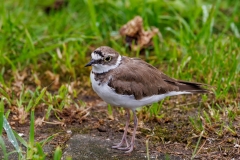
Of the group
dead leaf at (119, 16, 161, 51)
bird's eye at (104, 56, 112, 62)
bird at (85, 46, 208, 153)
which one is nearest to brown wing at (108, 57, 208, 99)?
bird at (85, 46, 208, 153)

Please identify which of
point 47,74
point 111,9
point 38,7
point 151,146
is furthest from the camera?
point 38,7

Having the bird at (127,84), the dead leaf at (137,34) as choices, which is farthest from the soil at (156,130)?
the dead leaf at (137,34)

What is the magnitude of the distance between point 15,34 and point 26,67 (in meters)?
0.59

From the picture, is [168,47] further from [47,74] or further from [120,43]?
[47,74]

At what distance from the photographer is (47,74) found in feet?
21.4

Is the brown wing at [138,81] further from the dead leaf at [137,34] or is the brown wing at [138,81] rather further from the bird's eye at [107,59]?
the dead leaf at [137,34]

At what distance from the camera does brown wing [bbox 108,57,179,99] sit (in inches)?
193

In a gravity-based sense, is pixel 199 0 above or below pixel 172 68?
above

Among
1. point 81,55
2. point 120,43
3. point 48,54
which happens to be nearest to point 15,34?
point 48,54

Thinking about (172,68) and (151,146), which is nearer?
(151,146)

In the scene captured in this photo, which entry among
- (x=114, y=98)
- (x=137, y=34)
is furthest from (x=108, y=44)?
(x=114, y=98)

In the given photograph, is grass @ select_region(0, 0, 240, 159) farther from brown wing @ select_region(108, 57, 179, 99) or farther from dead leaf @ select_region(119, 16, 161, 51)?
brown wing @ select_region(108, 57, 179, 99)

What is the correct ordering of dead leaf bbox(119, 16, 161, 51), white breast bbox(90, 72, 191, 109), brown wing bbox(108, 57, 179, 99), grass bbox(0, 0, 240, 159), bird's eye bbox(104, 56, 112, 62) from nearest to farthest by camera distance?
white breast bbox(90, 72, 191, 109), brown wing bbox(108, 57, 179, 99), bird's eye bbox(104, 56, 112, 62), grass bbox(0, 0, 240, 159), dead leaf bbox(119, 16, 161, 51)

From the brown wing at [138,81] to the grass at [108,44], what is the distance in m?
0.40
